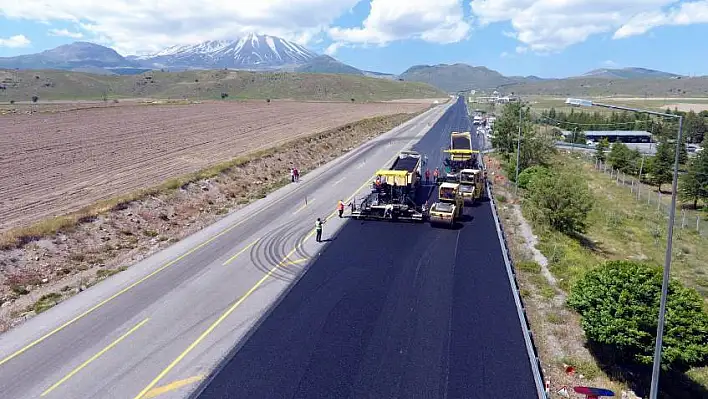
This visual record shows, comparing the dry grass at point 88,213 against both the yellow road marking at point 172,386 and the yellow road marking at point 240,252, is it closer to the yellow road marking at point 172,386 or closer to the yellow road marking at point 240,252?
the yellow road marking at point 240,252

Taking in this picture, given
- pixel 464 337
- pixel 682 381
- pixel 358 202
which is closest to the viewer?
pixel 682 381

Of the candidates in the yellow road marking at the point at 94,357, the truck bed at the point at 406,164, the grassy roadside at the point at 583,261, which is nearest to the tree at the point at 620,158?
the grassy roadside at the point at 583,261

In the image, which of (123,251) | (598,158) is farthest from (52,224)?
(598,158)

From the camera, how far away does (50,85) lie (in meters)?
187

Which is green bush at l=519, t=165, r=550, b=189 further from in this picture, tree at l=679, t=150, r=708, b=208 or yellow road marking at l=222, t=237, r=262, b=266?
yellow road marking at l=222, t=237, r=262, b=266

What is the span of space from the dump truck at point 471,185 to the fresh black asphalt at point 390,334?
28.5 feet

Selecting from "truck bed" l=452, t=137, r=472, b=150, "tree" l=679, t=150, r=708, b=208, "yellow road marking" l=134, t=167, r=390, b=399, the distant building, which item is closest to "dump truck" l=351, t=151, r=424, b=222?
"yellow road marking" l=134, t=167, r=390, b=399

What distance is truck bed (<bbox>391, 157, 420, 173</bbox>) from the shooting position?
32.1 m

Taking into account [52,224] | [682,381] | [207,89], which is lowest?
[682,381]

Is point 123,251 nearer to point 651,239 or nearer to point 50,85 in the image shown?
point 651,239

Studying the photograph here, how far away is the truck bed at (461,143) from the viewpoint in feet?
Answer: 133

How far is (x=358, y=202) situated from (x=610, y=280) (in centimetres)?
1939

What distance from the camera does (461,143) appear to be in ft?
136

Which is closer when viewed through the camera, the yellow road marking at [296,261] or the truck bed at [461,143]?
the yellow road marking at [296,261]
